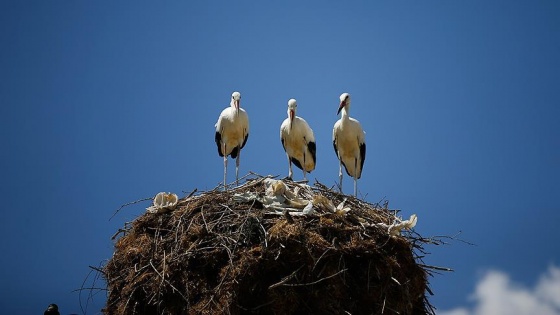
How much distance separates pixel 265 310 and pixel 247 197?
4.65ft

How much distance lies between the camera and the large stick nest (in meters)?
7.56

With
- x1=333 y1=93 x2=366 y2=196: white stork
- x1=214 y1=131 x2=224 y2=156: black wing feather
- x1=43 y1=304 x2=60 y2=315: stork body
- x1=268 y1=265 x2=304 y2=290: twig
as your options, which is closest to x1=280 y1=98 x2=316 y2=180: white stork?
x1=333 y1=93 x2=366 y2=196: white stork

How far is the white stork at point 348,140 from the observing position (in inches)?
572

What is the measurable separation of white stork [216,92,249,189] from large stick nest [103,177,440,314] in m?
5.85

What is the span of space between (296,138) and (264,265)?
670 centimetres

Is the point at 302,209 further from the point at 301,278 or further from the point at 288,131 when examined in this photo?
the point at 288,131

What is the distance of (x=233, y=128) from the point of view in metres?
14.3

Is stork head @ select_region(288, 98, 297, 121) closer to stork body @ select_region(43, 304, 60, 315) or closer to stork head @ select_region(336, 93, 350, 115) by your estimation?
stork head @ select_region(336, 93, 350, 115)

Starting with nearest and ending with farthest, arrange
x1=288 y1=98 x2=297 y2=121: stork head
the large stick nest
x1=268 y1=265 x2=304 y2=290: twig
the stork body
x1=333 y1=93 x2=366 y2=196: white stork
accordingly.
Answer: x1=268 y1=265 x2=304 y2=290: twig < the large stick nest < the stork body < x1=288 y1=98 x2=297 y2=121: stork head < x1=333 y1=93 x2=366 y2=196: white stork

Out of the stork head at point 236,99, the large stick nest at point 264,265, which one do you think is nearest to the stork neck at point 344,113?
the stork head at point 236,99

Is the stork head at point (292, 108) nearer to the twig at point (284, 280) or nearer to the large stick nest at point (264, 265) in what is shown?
the large stick nest at point (264, 265)

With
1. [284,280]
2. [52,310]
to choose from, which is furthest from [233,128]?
[284,280]

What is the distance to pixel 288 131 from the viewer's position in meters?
14.2

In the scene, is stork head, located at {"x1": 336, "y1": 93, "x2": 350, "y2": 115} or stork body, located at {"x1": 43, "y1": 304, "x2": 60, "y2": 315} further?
stork head, located at {"x1": 336, "y1": 93, "x2": 350, "y2": 115}
